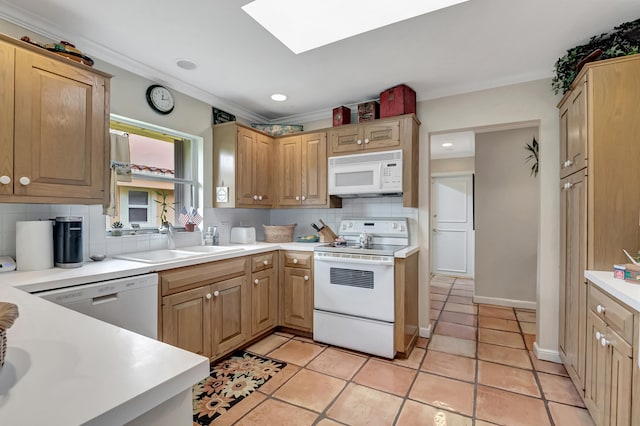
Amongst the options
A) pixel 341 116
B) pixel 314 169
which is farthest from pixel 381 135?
pixel 314 169

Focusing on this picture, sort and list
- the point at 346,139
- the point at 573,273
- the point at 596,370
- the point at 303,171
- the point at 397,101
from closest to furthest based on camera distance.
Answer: the point at 596,370 < the point at 573,273 < the point at 397,101 < the point at 346,139 < the point at 303,171

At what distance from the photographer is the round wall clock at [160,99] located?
104 inches

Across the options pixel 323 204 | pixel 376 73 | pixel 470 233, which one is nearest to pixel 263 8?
pixel 376 73

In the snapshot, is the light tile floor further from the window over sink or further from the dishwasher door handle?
the window over sink

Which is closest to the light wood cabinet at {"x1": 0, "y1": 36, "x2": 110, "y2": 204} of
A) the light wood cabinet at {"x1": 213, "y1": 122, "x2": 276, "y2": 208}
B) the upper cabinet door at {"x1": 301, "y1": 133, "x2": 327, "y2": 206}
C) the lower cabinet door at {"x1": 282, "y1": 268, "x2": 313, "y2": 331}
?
the light wood cabinet at {"x1": 213, "y1": 122, "x2": 276, "y2": 208}

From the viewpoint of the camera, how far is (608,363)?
1539 mm

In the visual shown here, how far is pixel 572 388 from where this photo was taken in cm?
218

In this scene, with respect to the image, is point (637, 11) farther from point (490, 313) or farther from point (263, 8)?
point (490, 313)

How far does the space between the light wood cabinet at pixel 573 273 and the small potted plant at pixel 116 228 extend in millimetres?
3280

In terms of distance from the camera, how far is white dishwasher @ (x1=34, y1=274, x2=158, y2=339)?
5.30 ft

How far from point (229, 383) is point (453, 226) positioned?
5008 mm

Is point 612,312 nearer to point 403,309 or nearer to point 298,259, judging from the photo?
point 403,309

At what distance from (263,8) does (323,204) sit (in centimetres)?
189

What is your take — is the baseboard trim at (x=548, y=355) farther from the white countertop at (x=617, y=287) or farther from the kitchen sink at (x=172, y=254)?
the kitchen sink at (x=172, y=254)
